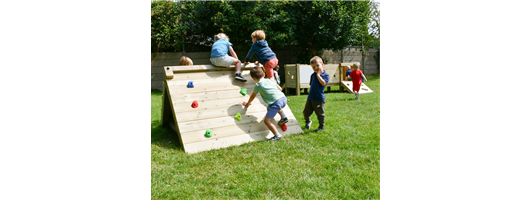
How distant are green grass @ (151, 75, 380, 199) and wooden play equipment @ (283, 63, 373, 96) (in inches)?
242

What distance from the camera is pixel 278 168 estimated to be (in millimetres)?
3422

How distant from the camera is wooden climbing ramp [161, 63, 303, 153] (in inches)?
177

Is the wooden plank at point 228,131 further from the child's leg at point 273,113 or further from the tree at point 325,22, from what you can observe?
the tree at point 325,22

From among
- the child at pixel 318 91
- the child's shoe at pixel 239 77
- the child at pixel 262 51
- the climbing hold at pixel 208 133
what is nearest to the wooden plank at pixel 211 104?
the child's shoe at pixel 239 77

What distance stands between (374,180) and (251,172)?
1263mm

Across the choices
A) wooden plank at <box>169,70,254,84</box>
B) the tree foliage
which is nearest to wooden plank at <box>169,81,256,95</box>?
wooden plank at <box>169,70,254,84</box>

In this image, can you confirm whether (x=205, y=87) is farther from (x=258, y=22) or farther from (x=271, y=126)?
(x=258, y=22)

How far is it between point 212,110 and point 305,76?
696 cm

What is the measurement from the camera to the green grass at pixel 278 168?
9.27 feet

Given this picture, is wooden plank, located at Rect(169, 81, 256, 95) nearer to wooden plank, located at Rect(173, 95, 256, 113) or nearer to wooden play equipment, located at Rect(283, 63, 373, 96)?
wooden plank, located at Rect(173, 95, 256, 113)
